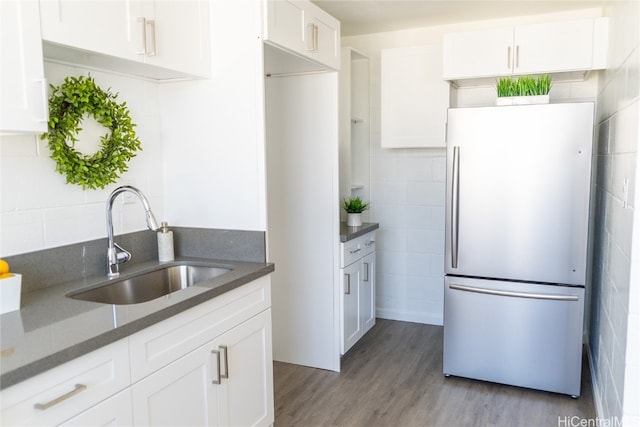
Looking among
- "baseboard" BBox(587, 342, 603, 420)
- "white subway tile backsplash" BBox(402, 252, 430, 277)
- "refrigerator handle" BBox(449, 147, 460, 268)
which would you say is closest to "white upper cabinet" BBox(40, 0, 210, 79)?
"refrigerator handle" BBox(449, 147, 460, 268)

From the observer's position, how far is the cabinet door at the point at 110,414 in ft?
4.56

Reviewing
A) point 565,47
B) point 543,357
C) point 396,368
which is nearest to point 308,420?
point 396,368

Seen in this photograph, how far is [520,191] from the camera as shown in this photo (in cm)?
282

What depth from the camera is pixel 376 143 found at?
4199 mm

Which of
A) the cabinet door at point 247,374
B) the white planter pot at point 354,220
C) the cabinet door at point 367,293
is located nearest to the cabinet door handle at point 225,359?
the cabinet door at point 247,374

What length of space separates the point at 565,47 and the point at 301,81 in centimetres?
169

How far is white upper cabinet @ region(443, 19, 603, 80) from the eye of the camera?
10.2 feet

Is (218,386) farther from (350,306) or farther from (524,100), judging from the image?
(524,100)

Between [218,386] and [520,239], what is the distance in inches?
72.6

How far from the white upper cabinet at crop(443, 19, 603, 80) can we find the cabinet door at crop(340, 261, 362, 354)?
1521 mm

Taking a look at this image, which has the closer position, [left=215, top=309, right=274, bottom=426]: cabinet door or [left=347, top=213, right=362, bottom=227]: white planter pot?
[left=215, top=309, right=274, bottom=426]: cabinet door

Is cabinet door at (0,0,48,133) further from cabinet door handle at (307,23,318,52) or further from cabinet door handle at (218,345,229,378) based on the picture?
cabinet door handle at (307,23,318,52)

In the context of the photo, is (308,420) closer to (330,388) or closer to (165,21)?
(330,388)

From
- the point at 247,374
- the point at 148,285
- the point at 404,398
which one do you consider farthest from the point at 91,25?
the point at 404,398
